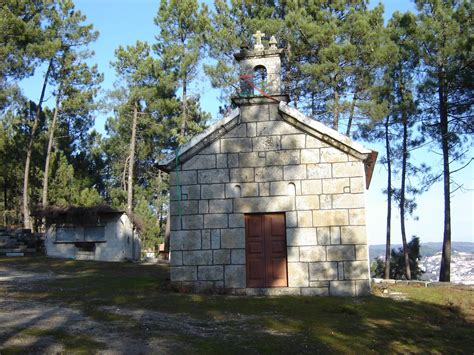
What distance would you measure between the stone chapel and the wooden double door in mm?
24

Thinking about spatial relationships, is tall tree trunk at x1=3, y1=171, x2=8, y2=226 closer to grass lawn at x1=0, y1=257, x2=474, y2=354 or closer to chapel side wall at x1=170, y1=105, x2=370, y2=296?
grass lawn at x1=0, y1=257, x2=474, y2=354

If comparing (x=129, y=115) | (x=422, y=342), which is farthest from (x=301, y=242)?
(x=129, y=115)

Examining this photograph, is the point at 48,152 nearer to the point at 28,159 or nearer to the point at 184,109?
the point at 28,159

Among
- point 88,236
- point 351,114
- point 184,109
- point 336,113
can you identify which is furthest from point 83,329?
point 184,109

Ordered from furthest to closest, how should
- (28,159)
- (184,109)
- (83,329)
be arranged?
(184,109)
(28,159)
(83,329)

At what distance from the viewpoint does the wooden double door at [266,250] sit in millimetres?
11680

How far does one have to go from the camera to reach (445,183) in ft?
71.3

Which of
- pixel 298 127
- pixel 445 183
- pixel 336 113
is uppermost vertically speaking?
pixel 336 113

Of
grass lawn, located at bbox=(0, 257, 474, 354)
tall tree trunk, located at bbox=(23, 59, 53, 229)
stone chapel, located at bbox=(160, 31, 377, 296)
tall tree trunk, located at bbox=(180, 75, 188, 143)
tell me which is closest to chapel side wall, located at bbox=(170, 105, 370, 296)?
stone chapel, located at bbox=(160, 31, 377, 296)

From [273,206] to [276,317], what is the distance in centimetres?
359

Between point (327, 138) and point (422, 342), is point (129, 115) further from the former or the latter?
point (422, 342)

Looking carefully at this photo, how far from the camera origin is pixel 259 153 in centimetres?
1203

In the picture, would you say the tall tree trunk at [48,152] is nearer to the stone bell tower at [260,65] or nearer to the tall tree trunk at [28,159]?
the tall tree trunk at [28,159]

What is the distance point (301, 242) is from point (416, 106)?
14.7 metres
